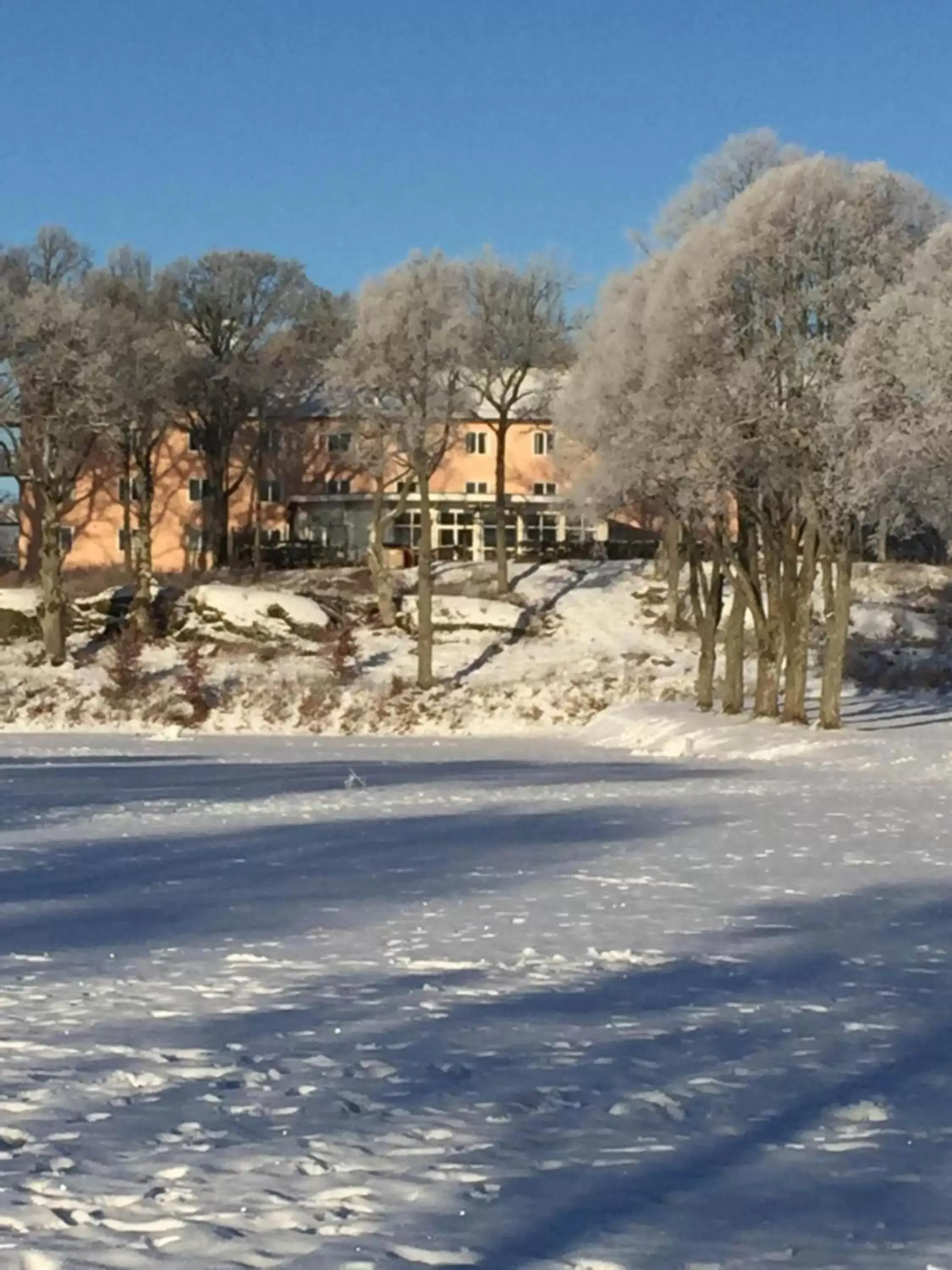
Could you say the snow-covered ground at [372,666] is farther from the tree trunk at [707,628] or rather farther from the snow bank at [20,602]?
the tree trunk at [707,628]

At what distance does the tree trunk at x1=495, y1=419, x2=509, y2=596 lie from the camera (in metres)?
56.1

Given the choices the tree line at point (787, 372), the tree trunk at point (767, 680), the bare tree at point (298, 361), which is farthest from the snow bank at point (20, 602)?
the tree trunk at point (767, 680)

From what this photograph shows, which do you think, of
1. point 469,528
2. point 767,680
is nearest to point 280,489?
point 469,528

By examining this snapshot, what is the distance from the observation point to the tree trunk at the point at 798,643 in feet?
113

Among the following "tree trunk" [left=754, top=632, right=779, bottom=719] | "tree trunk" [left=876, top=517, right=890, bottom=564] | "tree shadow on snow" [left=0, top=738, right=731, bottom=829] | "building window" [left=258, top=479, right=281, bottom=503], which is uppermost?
"building window" [left=258, top=479, right=281, bottom=503]

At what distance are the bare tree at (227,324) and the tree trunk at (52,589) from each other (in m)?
9.86

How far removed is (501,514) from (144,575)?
12.7m

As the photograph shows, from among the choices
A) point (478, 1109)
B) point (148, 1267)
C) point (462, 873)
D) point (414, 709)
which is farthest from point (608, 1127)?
point (414, 709)

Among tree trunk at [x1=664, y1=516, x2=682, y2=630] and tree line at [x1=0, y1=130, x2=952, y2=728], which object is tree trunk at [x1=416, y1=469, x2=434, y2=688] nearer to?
tree line at [x1=0, y1=130, x2=952, y2=728]

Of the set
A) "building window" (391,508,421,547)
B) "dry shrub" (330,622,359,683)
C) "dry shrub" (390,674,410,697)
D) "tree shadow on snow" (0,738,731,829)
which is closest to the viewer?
"tree shadow on snow" (0,738,731,829)

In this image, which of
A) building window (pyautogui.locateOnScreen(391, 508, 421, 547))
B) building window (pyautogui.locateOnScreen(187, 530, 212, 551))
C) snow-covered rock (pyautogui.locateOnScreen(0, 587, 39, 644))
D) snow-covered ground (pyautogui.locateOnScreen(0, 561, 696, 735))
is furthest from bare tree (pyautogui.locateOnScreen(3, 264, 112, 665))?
building window (pyautogui.locateOnScreen(391, 508, 421, 547))

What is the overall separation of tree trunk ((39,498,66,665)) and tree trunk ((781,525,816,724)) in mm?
24320

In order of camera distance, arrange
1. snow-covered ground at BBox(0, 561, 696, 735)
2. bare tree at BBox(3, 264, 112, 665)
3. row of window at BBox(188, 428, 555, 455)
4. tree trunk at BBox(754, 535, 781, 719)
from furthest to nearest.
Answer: row of window at BBox(188, 428, 555, 455), bare tree at BBox(3, 264, 112, 665), snow-covered ground at BBox(0, 561, 696, 735), tree trunk at BBox(754, 535, 781, 719)

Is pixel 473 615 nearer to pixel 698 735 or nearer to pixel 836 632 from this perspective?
pixel 698 735
